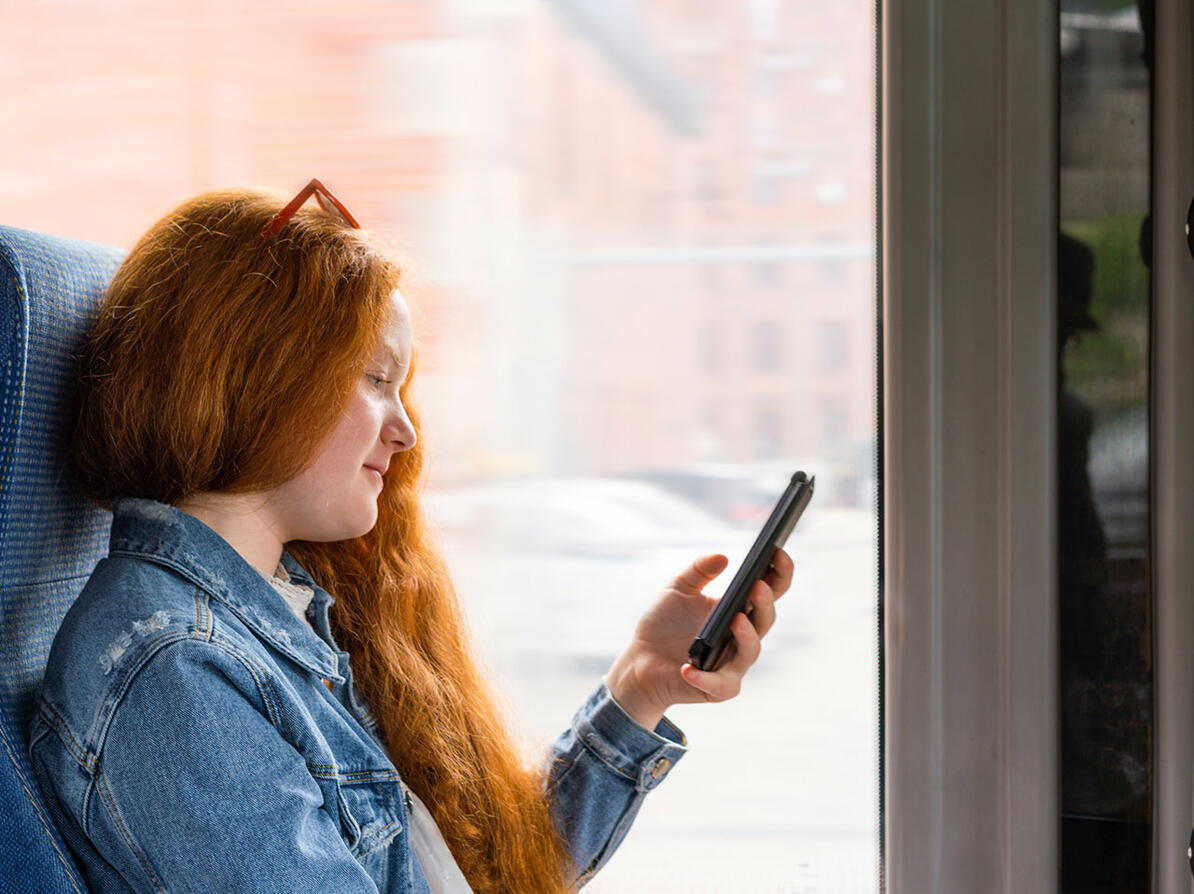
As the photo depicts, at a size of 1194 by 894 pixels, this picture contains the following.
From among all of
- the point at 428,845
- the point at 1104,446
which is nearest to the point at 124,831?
the point at 428,845

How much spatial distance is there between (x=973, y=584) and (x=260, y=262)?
2.54 ft

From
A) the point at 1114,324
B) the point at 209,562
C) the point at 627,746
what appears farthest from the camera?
the point at 627,746

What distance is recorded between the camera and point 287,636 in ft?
3.08

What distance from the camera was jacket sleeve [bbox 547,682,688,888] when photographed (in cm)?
119

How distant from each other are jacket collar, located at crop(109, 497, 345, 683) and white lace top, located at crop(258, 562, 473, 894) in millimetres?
65

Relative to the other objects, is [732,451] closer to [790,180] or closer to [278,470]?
[790,180]

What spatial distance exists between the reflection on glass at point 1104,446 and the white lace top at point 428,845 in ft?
2.04

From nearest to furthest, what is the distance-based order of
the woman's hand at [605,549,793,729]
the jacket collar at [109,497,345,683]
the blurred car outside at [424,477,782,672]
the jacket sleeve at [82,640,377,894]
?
the jacket sleeve at [82,640,377,894], the jacket collar at [109,497,345,683], the woman's hand at [605,549,793,729], the blurred car outside at [424,477,782,672]

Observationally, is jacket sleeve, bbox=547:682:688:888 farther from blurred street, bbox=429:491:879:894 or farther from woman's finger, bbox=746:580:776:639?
woman's finger, bbox=746:580:776:639

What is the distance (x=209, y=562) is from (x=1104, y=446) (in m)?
0.85

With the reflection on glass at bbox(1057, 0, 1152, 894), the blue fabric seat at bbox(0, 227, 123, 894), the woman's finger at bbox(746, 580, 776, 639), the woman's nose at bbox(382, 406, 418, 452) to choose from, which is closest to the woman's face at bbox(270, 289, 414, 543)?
the woman's nose at bbox(382, 406, 418, 452)

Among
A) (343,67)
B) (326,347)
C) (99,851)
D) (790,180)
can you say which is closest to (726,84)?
(790,180)

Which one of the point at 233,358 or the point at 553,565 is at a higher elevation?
the point at 233,358

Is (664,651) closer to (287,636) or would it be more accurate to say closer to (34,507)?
(287,636)
